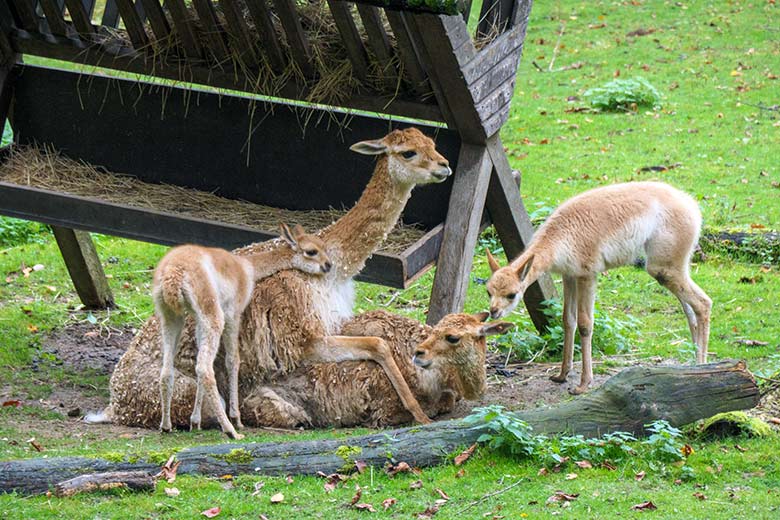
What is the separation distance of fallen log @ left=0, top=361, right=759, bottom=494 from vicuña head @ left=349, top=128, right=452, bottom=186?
1.94m

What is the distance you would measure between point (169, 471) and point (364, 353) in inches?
77.0

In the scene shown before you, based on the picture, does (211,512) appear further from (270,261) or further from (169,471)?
(270,261)

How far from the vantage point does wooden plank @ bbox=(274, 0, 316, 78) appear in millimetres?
8523

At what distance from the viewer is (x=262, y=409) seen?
7.71 metres

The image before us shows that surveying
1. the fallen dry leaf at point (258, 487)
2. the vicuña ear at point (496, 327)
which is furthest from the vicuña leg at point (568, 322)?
the fallen dry leaf at point (258, 487)

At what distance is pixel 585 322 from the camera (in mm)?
8180

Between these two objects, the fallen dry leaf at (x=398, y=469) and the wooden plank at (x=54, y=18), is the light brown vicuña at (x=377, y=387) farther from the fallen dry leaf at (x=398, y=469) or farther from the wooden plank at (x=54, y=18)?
the wooden plank at (x=54, y=18)

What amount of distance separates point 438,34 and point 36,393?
→ 13.7 feet

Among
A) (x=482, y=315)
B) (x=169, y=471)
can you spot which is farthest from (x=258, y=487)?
(x=482, y=315)

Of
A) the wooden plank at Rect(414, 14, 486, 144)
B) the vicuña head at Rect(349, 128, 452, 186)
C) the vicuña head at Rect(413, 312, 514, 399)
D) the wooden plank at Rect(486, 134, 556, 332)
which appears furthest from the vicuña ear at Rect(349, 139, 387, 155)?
the vicuña head at Rect(413, 312, 514, 399)

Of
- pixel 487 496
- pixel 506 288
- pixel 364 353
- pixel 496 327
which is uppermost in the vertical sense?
pixel 506 288

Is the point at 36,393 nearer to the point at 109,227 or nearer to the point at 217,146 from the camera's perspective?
the point at 109,227

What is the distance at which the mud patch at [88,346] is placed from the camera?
31.6ft

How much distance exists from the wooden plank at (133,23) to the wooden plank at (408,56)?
2404 mm
